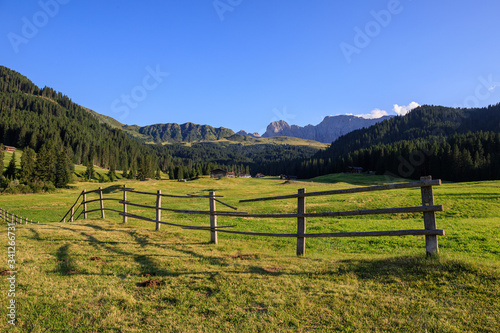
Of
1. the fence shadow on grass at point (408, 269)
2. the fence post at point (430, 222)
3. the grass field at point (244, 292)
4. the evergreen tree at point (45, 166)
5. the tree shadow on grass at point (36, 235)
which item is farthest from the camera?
the evergreen tree at point (45, 166)

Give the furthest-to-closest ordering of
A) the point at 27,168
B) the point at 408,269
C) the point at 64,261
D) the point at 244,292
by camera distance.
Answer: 1. the point at 27,168
2. the point at 64,261
3. the point at 408,269
4. the point at 244,292

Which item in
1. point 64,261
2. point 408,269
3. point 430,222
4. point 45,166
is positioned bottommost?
point 64,261

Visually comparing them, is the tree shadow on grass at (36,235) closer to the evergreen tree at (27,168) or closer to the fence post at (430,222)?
the fence post at (430,222)

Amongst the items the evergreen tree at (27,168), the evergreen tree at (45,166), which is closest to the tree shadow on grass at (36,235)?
the evergreen tree at (27,168)

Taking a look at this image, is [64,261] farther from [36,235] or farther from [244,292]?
[244,292]

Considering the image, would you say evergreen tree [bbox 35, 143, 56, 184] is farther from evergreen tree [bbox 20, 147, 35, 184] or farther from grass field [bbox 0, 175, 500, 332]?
grass field [bbox 0, 175, 500, 332]

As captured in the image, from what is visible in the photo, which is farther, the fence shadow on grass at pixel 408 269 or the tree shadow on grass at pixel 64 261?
the tree shadow on grass at pixel 64 261

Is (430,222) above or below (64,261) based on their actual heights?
above

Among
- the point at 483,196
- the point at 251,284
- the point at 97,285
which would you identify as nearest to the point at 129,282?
the point at 97,285

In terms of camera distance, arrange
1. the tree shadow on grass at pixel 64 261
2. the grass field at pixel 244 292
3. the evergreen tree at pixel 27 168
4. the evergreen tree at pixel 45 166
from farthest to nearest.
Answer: the evergreen tree at pixel 45 166 → the evergreen tree at pixel 27 168 → the tree shadow on grass at pixel 64 261 → the grass field at pixel 244 292

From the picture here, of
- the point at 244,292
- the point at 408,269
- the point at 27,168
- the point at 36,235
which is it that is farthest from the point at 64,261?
the point at 27,168

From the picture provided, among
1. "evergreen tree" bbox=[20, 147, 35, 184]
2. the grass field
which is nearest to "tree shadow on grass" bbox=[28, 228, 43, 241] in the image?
the grass field

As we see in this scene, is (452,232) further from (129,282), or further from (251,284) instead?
(129,282)

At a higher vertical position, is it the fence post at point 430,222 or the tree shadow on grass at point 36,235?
the fence post at point 430,222
